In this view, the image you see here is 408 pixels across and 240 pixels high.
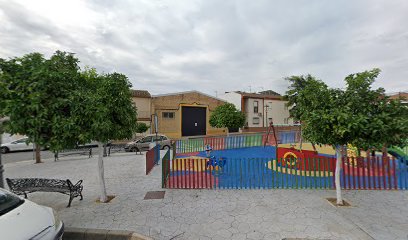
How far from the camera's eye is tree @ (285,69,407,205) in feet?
14.7

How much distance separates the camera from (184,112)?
96.4ft

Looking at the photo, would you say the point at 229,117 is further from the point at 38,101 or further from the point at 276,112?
the point at 276,112

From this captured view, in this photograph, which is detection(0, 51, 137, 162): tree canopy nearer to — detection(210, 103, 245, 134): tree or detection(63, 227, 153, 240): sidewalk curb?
detection(63, 227, 153, 240): sidewalk curb

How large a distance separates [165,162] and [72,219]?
3.02 metres

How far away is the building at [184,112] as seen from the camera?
90.0ft

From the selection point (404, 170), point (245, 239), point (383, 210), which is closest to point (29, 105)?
point (245, 239)

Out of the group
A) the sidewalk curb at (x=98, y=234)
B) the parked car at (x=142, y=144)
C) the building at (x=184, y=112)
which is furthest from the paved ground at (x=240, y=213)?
the building at (x=184, y=112)

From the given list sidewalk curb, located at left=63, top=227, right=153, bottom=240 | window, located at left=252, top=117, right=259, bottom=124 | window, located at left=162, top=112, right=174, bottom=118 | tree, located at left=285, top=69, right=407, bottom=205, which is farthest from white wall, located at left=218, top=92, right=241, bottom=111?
sidewalk curb, located at left=63, top=227, right=153, bottom=240

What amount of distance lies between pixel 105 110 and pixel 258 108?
3226 centimetres

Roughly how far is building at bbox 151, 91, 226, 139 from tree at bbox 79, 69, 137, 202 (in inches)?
827

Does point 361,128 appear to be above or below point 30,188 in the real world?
above

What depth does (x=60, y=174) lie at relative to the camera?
928 centimetres

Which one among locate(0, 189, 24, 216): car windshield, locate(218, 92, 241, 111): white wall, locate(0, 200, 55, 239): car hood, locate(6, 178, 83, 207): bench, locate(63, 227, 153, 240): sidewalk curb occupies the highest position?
locate(218, 92, 241, 111): white wall

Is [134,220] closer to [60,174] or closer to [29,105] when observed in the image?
[29,105]
